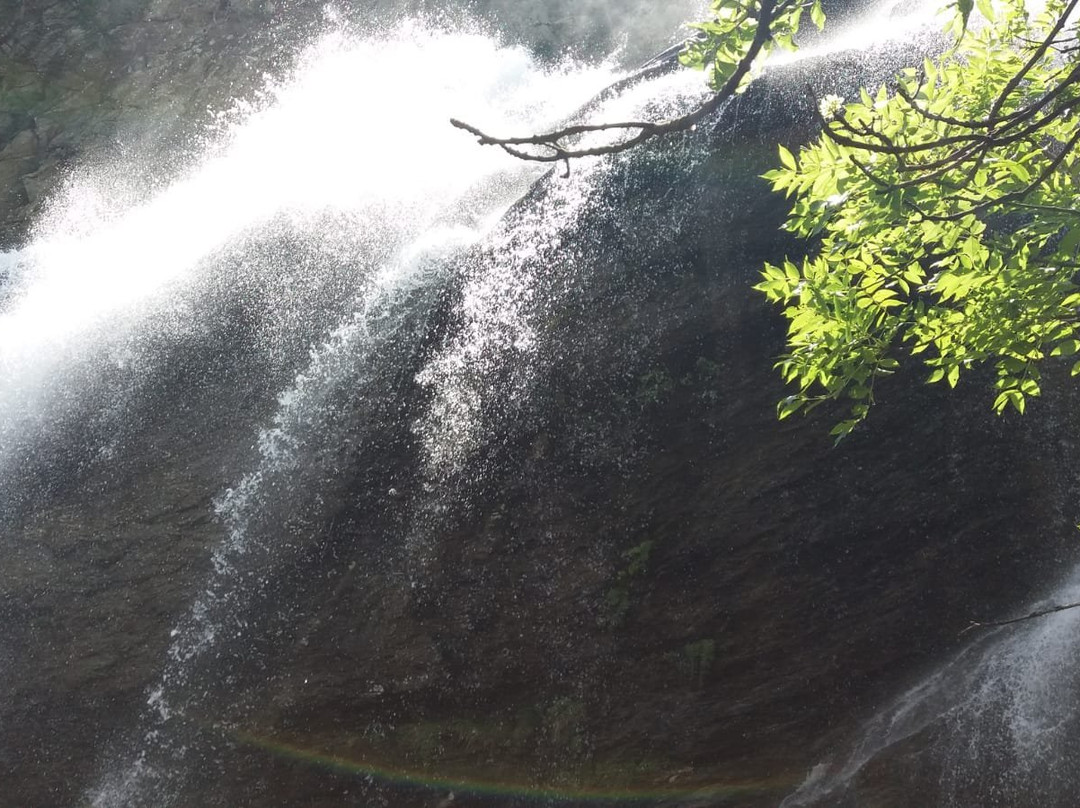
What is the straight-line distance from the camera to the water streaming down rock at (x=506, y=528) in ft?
28.0

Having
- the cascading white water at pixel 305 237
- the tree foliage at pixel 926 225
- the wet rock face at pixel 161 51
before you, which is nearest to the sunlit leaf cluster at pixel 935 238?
the tree foliage at pixel 926 225

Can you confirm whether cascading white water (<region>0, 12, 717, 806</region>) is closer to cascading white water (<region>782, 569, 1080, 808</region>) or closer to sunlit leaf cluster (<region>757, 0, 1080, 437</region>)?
cascading white water (<region>782, 569, 1080, 808</region>)

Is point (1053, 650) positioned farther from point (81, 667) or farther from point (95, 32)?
point (95, 32)

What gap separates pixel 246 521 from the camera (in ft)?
36.6

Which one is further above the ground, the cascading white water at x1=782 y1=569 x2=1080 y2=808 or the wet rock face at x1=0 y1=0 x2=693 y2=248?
the wet rock face at x1=0 y1=0 x2=693 y2=248

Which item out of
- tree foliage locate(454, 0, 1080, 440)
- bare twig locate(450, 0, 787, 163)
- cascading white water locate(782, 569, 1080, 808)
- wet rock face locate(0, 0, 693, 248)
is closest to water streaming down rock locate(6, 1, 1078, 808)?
cascading white water locate(782, 569, 1080, 808)

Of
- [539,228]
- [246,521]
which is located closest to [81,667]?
[246,521]

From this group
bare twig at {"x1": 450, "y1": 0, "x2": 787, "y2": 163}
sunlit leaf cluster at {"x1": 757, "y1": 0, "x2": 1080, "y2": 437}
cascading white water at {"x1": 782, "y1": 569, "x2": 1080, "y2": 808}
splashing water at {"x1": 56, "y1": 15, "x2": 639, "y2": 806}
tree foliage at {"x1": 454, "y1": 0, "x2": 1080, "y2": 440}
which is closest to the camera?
bare twig at {"x1": 450, "y1": 0, "x2": 787, "y2": 163}

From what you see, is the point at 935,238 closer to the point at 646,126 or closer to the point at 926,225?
the point at 926,225

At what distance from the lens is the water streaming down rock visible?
8531 mm

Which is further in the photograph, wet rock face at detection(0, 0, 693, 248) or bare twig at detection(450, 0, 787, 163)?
wet rock face at detection(0, 0, 693, 248)

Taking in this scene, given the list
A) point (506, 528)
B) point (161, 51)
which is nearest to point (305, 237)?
point (506, 528)

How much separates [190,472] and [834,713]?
8731 mm

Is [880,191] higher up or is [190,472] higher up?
[880,191]
